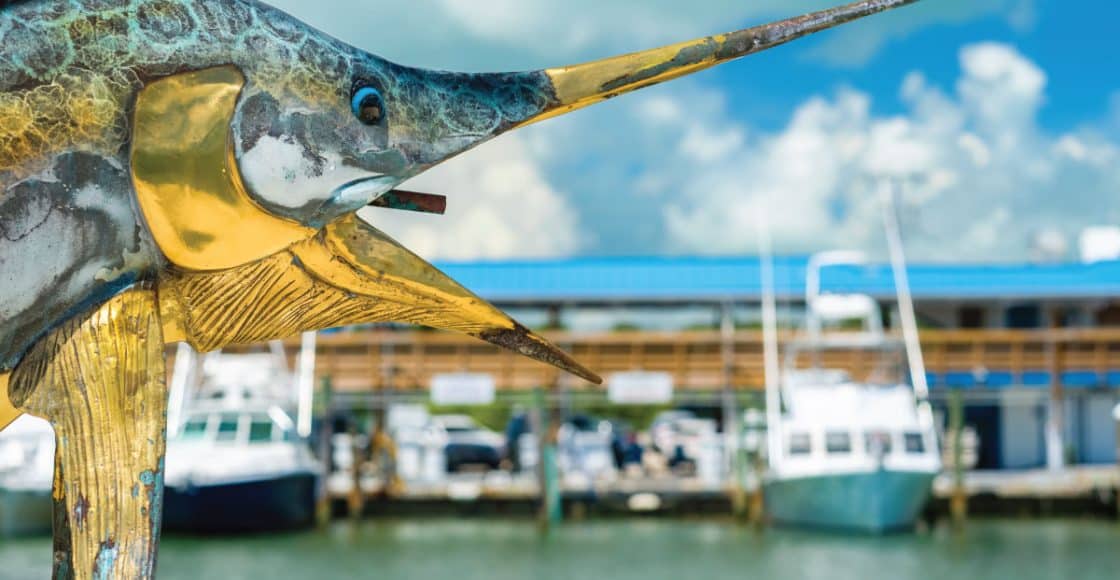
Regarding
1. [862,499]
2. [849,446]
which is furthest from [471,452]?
[862,499]

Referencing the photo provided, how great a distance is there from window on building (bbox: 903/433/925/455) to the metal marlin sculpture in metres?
26.8

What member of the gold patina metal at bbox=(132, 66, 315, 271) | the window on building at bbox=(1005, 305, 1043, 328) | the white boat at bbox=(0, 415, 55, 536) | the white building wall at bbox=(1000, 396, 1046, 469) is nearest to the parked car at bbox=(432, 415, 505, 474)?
the white boat at bbox=(0, 415, 55, 536)

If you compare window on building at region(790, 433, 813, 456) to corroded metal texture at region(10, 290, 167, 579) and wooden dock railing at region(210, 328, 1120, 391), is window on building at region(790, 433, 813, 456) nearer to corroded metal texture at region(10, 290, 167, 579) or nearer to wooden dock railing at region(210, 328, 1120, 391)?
wooden dock railing at region(210, 328, 1120, 391)

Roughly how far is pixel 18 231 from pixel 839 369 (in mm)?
33384

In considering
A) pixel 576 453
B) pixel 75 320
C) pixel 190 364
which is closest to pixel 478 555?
pixel 190 364

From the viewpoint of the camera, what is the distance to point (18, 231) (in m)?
2.85

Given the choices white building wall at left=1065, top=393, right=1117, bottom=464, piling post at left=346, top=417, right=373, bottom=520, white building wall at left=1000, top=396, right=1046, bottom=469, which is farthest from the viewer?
white building wall at left=1000, top=396, right=1046, bottom=469

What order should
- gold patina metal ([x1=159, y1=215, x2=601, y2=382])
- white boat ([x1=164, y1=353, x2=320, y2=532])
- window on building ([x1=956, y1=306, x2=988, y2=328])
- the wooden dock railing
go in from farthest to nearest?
window on building ([x1=956, y1=306, x2=988, y2=328]) < the wooden dock railing < white boat ([x1=164, y1=353, x2=320, y2=532]) < gold patina metal ([x1=159, y1=215, x2=601, y2=382])

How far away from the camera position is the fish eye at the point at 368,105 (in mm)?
3121

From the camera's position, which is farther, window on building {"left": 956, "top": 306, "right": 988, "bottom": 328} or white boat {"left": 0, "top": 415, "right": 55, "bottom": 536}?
window on building {"left": 956, "top": 306, "right": 988, "bottom": 328}

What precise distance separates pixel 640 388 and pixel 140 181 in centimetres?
2750

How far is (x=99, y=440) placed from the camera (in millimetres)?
2848

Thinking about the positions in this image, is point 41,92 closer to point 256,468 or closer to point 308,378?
point 256,468

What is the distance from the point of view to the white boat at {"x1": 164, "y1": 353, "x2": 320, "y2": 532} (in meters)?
27.7
